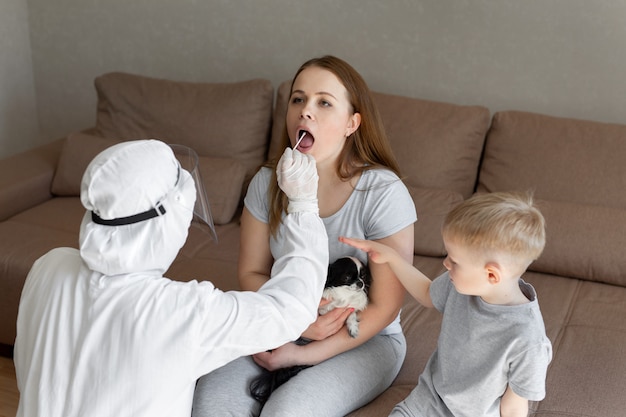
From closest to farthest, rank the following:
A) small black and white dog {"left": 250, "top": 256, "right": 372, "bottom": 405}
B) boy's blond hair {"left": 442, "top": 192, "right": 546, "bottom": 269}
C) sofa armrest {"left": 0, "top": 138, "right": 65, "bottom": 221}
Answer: boy's blond hair {"left": 442, "top": 192, "right": 546, "bottom": 269}
small black and white dog {"left": 250, "top": 256, "right": 372, "bottom": 405}
sofa armrest {"left": 0, "top": 138, "right": 65, "bottom": 221}

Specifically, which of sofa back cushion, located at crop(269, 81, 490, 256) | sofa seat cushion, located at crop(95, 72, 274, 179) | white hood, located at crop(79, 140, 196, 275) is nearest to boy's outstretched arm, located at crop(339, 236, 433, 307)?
white hood, located at crop(79, 140, 196, 275)

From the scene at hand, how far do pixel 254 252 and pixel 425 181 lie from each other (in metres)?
0.98

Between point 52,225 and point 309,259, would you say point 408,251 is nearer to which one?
point 309,259

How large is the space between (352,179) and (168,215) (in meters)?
0.68

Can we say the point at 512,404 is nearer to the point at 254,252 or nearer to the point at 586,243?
the point at 254,252

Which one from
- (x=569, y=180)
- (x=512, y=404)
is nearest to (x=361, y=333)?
(x=512, y=404)

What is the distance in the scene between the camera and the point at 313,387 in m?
1.77

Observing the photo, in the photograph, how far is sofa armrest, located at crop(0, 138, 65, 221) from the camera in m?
2.88

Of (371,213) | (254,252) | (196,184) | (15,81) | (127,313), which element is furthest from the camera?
(15,81)

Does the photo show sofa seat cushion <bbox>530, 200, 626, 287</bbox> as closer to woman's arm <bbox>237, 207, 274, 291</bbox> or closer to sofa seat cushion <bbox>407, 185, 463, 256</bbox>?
sofa seat cushion <bbox>407, 185, 463, 256</bbox>

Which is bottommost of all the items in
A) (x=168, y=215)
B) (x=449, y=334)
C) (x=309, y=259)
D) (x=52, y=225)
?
(x=52, y=225)

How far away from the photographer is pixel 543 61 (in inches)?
115

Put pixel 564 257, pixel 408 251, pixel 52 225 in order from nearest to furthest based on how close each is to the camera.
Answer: pixel 408 251 < pixel 564 257 < pixel 52 225

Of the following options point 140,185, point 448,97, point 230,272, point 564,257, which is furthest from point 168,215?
point 448,97
